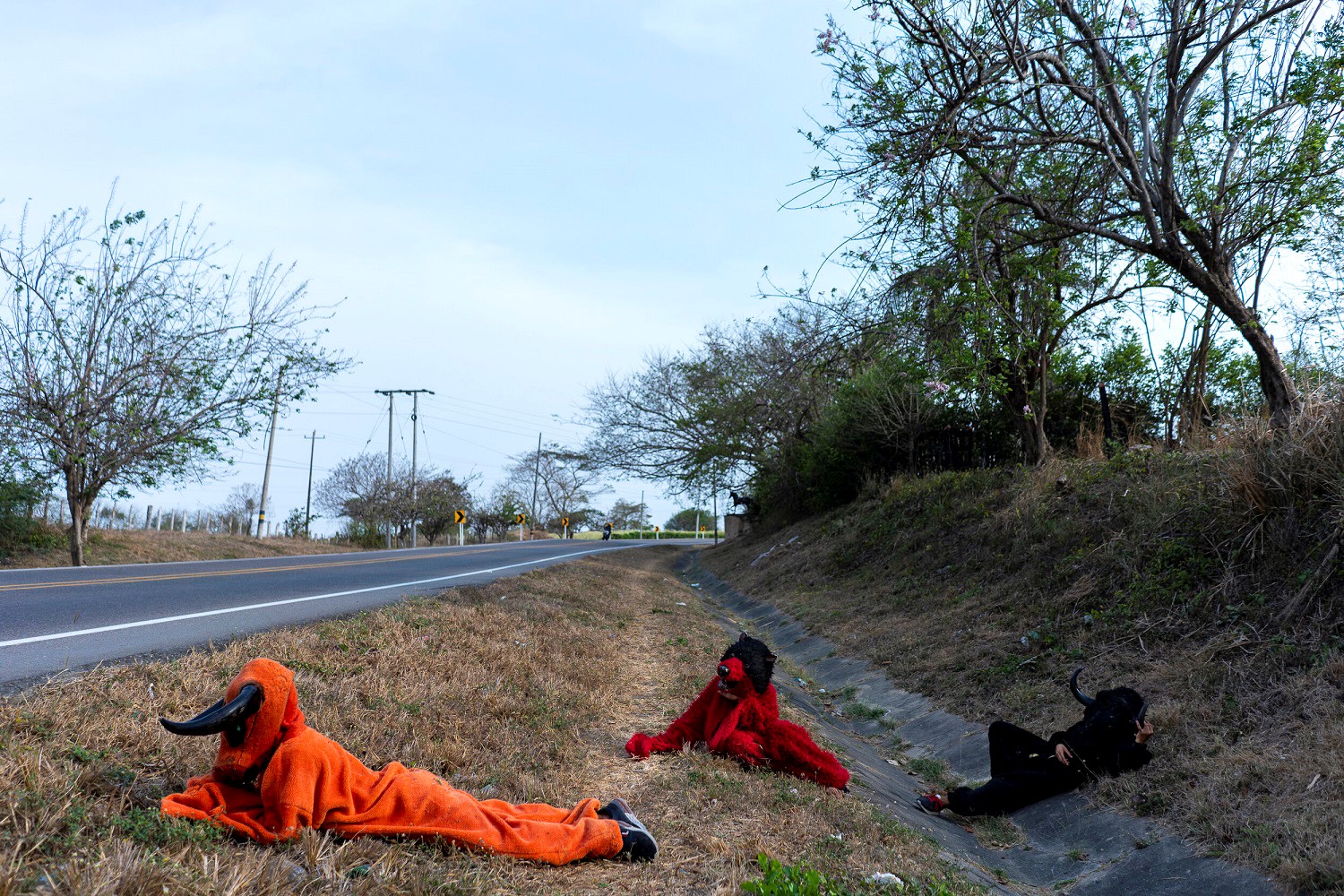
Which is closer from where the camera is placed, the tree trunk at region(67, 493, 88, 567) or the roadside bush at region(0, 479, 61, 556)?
the tree trunk at region(67, 493, 88, 567)

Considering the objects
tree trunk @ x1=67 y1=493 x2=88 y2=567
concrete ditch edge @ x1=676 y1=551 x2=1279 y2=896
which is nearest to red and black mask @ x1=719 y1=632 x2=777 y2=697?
concrete ditch edge @ x1=676 y1=551 x2=1279 y2=896

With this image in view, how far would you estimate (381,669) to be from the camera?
5.66m

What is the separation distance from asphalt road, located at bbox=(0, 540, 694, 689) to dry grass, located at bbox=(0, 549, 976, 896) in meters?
0.89

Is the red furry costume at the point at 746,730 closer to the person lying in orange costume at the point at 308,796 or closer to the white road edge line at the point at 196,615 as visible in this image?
the person lying in orange costume at the point at 308,796

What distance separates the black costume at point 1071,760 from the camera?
18.8 ft

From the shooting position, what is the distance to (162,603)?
8.39 meters

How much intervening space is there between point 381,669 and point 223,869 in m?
3.07

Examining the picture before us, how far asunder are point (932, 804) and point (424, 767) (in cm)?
361

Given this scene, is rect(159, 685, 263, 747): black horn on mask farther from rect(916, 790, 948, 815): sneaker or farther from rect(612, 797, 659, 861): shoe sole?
rect(916, 790, 948, 815): sneaker

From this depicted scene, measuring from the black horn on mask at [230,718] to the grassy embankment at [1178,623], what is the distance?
475cm

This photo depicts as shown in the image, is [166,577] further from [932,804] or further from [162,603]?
[932,804]

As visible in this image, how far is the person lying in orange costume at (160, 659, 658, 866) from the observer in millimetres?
3078

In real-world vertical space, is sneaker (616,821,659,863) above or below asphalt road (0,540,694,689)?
below

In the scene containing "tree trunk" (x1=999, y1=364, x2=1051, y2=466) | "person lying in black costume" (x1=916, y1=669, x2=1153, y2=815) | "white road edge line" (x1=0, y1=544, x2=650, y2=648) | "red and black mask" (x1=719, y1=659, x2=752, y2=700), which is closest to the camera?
"red and black mask" (x1=719, y1=659, x2=752, y2=700)
